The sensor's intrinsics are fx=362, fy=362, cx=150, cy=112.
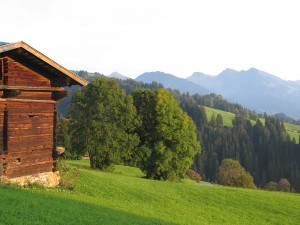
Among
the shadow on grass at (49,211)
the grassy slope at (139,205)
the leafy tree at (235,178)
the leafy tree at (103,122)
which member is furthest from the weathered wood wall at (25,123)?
the leafy tree at (235,178)

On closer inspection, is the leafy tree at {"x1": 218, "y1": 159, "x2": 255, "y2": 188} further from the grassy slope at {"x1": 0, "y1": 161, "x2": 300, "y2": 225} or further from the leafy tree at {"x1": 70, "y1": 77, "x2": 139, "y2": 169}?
the grassy slope at {"x1": 0, "y1": 161, "x2": 300, "y2": 225}

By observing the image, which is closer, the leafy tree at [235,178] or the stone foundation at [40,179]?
the stone foundation at [40,179]

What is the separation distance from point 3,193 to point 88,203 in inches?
200

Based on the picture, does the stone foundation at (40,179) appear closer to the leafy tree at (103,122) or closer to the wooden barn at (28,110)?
the wooden barn at (28,110)

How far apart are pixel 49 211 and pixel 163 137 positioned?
1274 inches

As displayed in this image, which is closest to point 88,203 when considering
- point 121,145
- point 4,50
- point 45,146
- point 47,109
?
point 45,146

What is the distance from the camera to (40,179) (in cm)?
2247

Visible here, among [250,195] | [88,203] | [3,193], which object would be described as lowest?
[250,195]

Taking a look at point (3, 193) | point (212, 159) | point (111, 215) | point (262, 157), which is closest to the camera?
point (3, 193)

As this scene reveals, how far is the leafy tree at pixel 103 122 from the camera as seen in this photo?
4688cm

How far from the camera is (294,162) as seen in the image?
18150cm

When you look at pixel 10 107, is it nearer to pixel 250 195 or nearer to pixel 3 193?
pixel 3 193

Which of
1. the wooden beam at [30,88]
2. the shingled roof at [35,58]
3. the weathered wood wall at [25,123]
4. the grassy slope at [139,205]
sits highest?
the shingled roof at [35,58]

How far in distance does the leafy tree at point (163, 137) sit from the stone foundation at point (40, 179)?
2339 centimetres
